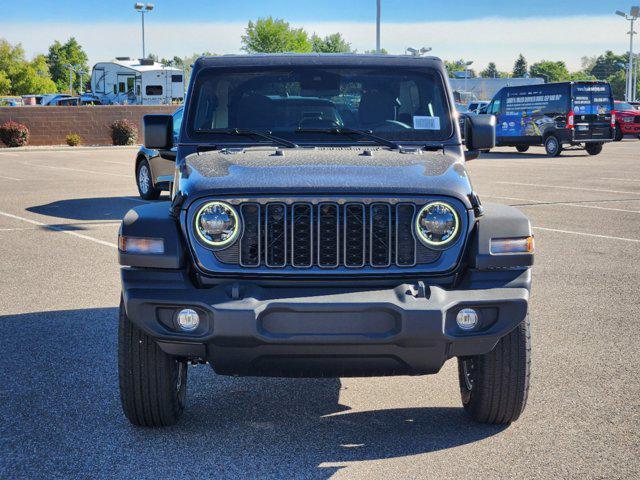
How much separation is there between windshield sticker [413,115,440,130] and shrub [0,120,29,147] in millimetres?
36347

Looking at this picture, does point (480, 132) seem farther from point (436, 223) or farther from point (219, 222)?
point (219, 222)

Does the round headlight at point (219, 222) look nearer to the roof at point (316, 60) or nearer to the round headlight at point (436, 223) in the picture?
the round headlight at point (436, 223)

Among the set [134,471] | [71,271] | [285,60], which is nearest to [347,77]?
[285,60]

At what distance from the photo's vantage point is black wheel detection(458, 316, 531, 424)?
4.48m

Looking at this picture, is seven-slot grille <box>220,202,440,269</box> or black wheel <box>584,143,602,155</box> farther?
black wheel <box>584,143,602,155</box>

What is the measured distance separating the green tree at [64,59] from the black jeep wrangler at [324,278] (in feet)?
477

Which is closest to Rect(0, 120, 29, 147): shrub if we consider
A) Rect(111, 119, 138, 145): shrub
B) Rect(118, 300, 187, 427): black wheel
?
Rect(111, 119, 138, 145): shrub

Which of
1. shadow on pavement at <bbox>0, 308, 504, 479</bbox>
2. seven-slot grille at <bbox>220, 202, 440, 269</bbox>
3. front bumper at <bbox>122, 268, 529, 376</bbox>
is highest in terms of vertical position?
seven-slot grille at <bbox>220, 202, 440, 269</bbox>

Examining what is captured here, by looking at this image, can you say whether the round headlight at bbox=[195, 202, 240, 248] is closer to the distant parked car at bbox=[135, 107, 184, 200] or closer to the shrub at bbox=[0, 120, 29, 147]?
the distant parked car at bbox=[135, 107, 184, 200]

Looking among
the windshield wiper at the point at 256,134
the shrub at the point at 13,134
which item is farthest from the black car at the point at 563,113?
the windshield wiper at the point at 256,134

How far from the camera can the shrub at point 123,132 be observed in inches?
1603

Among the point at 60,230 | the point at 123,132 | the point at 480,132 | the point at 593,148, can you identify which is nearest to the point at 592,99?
the point at 593,148

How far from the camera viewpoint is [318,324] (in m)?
4.01

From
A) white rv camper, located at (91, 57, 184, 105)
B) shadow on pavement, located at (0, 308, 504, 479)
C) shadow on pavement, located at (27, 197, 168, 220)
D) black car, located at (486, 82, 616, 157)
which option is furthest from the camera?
white rv camper, located at (91, 57, 184, 105)
